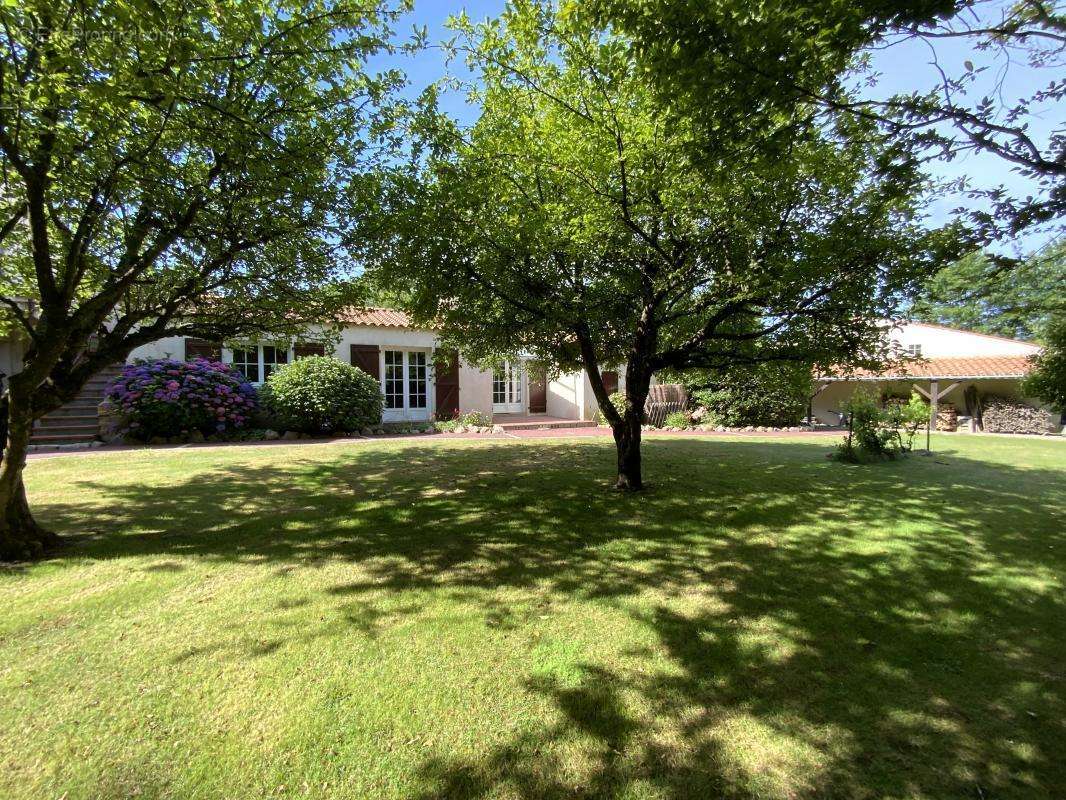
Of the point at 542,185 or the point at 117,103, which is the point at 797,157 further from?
the point at 117,103

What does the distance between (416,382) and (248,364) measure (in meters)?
4.87

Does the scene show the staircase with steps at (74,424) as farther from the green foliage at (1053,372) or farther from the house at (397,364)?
the green foliage at (1053,372)

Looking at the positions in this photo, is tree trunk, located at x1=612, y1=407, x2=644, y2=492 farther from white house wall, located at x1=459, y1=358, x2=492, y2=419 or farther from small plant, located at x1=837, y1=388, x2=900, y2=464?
white house wall, located at x1=459, y1=358, x2=492, y2=419

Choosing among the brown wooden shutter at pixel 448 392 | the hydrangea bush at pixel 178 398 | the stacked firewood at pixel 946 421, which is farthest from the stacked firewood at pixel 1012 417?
the hydrangea bush at pixel 178 398

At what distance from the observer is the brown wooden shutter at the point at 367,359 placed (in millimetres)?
15242

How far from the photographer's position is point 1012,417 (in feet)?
60.1

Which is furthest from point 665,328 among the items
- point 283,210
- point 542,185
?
point 283,210

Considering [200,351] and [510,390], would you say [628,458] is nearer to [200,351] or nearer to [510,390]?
[200,351]

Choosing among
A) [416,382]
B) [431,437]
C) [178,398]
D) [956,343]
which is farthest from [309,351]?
[956,343]

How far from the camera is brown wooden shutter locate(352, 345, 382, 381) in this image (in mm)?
15242

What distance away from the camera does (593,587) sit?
3920 millimetres

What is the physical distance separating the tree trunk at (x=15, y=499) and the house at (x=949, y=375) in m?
20.2

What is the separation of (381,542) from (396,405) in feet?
38.2

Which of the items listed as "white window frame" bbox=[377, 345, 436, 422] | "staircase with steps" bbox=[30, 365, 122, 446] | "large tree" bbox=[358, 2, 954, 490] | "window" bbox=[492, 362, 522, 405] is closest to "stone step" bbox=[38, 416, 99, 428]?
"staircase with steps" bbox=[30, 365, 122, 446]
